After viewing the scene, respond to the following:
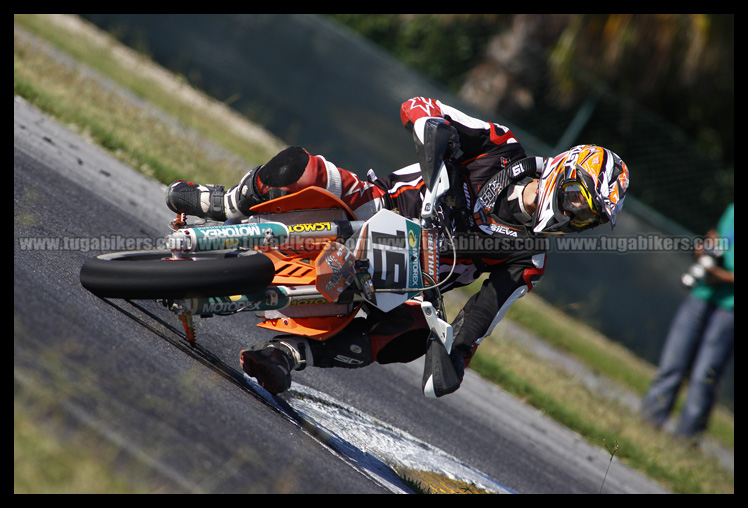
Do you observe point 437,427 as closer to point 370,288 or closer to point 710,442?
point 370,288

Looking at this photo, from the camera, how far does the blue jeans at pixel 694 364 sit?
340 inches

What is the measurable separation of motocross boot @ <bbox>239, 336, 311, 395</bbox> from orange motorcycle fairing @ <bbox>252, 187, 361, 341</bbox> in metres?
0.07

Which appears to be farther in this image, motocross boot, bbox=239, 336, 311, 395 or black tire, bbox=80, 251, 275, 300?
motocross boot, bbox=239, 336, 311, 395

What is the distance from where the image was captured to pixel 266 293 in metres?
3.77

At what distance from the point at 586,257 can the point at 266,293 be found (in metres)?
8.78

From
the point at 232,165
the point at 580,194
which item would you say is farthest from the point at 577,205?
the point at 232,165

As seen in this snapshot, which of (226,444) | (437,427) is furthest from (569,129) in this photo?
(226,444)

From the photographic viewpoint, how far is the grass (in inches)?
293

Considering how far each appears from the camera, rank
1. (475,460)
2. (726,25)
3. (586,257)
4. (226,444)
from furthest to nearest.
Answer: (726,25)
(586,257)
(475,460)
(226,444)

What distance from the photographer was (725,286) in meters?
8.67

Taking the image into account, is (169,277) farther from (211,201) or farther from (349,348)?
(349,348)

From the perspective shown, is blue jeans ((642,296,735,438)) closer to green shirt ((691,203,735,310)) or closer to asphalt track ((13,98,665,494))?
green shirt ((691,203,735,310))

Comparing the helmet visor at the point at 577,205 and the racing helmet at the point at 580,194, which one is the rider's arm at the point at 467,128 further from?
the helmet visor at the point at 577,205

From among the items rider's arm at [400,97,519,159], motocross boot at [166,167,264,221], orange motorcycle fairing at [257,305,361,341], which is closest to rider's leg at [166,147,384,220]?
motocross boot at [166,167,264,221]
